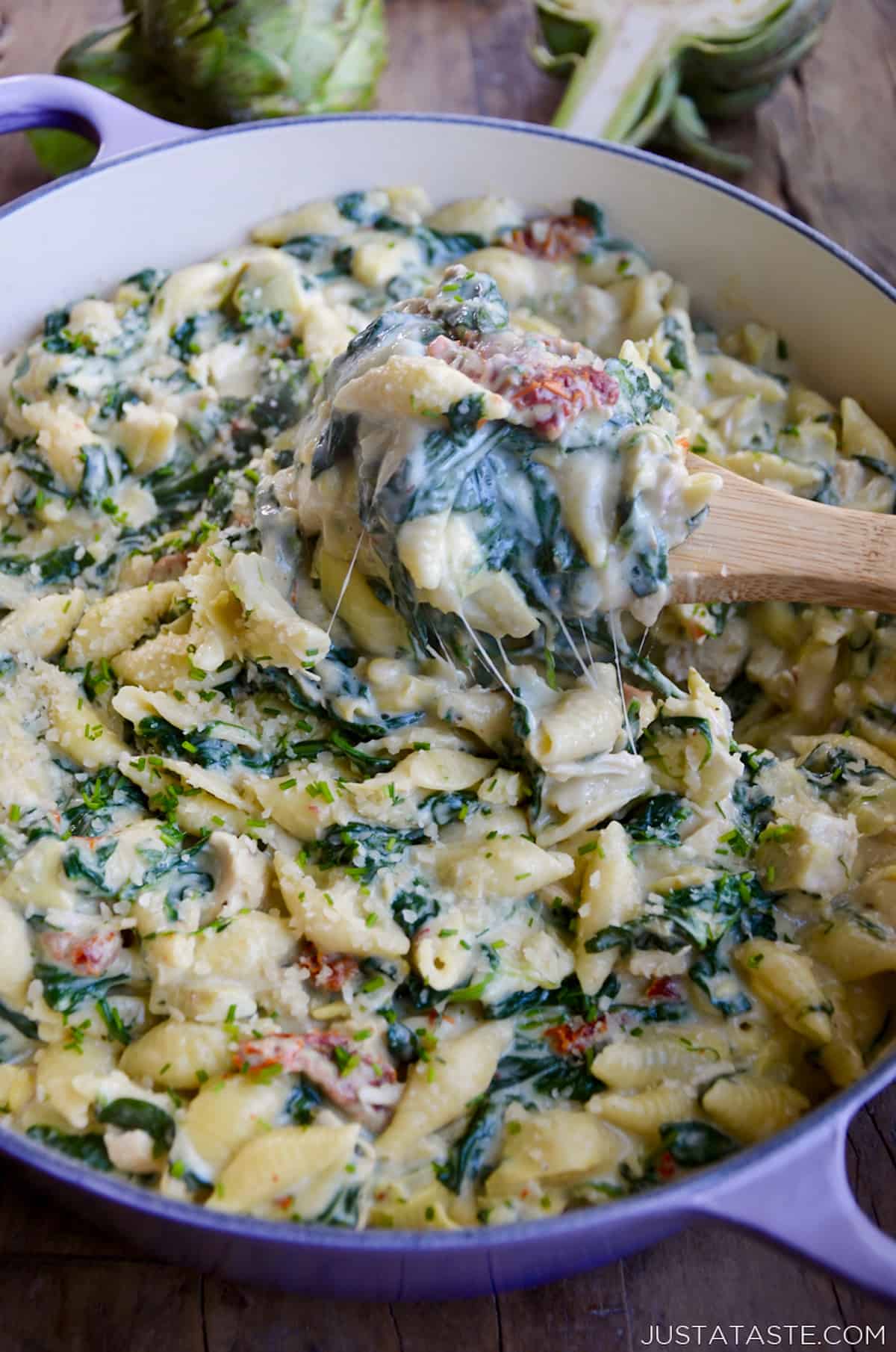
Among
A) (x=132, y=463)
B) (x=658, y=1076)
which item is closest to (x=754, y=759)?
(x=658, y=1076)

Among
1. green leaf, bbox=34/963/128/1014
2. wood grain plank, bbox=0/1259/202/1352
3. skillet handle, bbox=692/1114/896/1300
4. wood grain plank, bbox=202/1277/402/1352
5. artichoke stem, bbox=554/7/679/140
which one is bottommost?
wood grain plank, bbox=0/1259/202/1352

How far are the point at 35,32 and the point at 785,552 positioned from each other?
341 cm

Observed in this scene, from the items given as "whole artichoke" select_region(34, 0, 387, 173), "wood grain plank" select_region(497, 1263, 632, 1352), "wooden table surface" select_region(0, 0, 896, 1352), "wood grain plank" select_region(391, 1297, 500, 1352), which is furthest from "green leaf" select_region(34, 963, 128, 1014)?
"whole artichoke" select_region(34, 0, 387, 173)

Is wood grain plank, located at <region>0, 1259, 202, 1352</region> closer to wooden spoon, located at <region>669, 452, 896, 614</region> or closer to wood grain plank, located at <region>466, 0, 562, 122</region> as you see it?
wooden spoon, located at <region>669, 452, 896, 614</region>

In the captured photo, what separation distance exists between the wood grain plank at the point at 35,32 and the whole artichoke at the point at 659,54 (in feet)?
5.24

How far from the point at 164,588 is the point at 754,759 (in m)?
1.31

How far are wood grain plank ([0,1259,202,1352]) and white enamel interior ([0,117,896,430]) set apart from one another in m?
2.21

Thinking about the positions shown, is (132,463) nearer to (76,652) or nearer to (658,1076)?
(76,652)

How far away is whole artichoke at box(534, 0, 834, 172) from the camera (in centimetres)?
374

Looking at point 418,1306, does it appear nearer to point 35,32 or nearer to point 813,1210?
point 813,1210

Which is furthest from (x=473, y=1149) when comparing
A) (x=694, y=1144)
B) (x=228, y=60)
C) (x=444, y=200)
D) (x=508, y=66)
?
(x=508, y=66)

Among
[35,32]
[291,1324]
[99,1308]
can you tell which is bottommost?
[99,1308]

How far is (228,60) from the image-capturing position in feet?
11.7

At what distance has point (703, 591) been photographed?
8.11ft
